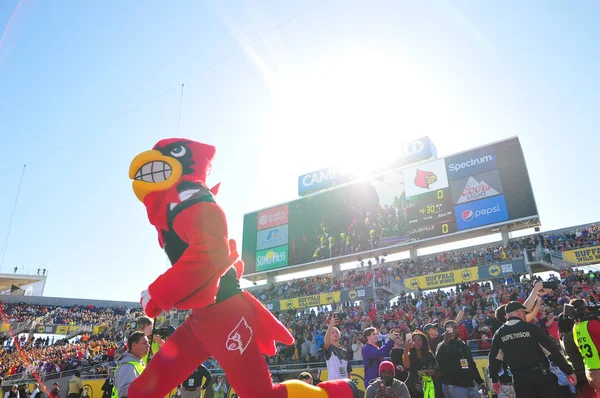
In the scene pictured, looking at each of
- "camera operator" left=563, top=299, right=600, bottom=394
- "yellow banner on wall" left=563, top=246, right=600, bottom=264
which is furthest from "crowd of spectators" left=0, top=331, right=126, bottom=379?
"yellow banner on wall" left=563, top=246, right=600, bottom=264

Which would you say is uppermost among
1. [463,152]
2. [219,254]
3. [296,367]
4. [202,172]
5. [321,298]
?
[463,152]

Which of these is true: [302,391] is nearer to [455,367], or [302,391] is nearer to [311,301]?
[455,367]

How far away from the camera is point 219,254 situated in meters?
2.64

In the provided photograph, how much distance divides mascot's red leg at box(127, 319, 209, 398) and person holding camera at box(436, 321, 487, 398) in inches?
166

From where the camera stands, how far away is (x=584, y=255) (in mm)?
19203

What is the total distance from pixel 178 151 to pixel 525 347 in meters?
4.22

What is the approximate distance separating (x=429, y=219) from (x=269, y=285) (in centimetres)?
1378

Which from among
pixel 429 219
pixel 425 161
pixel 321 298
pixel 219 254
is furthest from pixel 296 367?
pixel 425 161

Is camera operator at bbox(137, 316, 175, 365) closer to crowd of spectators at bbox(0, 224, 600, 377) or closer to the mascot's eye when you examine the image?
the mascot's eye

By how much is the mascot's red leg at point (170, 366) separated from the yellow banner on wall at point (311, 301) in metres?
23.0

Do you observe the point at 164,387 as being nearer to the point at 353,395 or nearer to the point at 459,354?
the point at 353,395

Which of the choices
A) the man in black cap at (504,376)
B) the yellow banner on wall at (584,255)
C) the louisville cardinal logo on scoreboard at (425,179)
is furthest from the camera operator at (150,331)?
the louisville cardinal logo on scoreboard at (425,179)

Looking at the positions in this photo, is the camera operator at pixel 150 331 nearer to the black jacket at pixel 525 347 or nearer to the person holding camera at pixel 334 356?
the person holding camera at pixel 334 356

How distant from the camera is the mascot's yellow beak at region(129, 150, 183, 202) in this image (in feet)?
9.96
